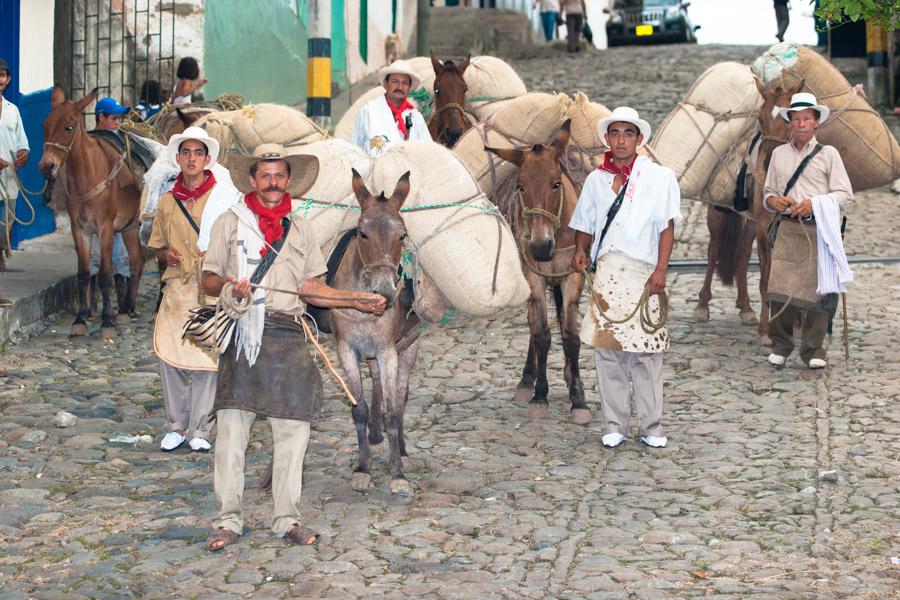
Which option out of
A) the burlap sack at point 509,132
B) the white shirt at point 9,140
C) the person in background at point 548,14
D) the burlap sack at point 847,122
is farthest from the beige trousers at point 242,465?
the person in background at point 548,14

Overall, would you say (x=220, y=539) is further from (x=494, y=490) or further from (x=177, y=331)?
(x=177, y=331)

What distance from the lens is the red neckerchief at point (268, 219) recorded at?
278 inches

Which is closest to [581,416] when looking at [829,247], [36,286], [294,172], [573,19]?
[829,247]

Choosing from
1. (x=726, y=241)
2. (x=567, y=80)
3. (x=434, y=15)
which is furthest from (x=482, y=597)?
(x=434, y=15)

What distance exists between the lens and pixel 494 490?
27.1ft

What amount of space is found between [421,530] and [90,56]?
34.7 feet

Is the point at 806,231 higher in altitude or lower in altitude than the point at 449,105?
lower

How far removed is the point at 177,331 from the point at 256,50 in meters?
10.9

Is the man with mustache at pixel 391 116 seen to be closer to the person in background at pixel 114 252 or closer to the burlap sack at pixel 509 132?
the burlap sack at pixel 509 132

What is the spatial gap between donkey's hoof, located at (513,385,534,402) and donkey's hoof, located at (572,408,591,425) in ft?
2.13

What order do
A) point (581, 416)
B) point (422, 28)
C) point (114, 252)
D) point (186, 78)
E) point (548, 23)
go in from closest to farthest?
point (581, 416)
point (114, 252)
point (186, 78)
point (422, 28)
point (548, 23)

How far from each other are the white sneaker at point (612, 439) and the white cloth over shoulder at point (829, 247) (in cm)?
258

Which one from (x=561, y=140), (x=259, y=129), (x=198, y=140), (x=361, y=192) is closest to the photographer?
(x=361, y=192)

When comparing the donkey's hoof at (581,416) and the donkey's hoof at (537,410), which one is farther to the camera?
the donkey's hoof at (537,410)
